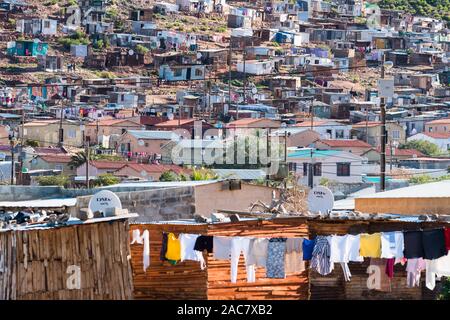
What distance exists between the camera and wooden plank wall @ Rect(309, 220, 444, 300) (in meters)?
19.7

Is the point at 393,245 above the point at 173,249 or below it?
above

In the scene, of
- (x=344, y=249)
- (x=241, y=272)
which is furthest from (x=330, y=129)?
(x=344, y=249)

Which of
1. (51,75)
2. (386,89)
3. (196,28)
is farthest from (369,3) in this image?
(386,89)

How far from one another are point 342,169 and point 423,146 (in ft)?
41.6

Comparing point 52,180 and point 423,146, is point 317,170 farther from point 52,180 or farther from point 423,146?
point 423,146

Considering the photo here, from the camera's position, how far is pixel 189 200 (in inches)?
950

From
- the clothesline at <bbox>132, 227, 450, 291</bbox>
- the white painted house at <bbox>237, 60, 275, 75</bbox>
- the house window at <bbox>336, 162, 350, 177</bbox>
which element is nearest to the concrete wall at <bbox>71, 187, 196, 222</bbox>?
the clothesline at <bbox>132, 227, 450, 291</bbox>

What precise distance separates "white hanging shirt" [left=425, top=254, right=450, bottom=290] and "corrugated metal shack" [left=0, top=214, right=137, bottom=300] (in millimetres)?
3303

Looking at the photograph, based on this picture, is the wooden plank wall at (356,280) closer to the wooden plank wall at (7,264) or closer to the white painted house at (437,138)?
the wooden plank wall at (7,264)

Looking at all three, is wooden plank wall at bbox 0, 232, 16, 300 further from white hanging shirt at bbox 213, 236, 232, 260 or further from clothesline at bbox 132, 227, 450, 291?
white hanging shirt at bbox 213, 236, 232, 260

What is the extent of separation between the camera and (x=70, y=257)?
60.6 ft

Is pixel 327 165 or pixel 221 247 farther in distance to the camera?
pixel 327 165

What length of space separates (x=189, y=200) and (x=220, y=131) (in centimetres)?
4135

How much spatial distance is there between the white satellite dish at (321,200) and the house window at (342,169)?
3348 centimetres
